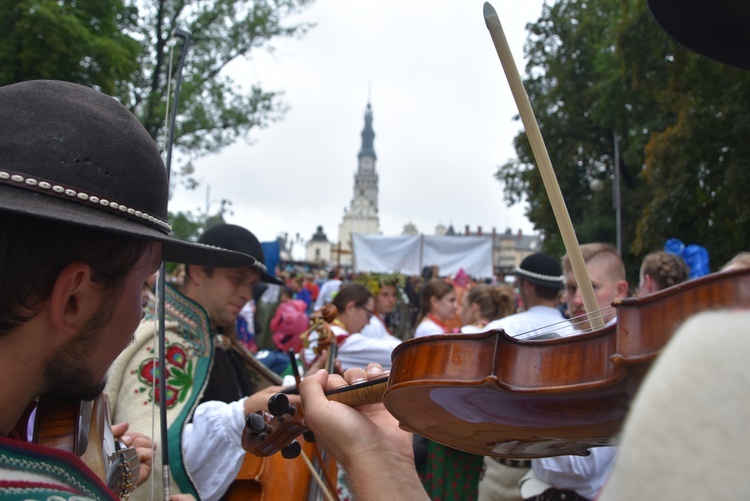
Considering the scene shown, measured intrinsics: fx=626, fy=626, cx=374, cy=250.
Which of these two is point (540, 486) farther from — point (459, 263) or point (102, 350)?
point (459, 263)

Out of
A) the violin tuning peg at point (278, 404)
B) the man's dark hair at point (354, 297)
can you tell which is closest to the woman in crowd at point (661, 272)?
the man's dark hair at point (354, 297)

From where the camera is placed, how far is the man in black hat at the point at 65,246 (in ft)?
3.49

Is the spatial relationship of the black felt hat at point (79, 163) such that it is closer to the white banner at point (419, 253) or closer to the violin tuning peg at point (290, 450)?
the violin tuning peg at point (290, 450)

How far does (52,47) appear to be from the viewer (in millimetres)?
6891

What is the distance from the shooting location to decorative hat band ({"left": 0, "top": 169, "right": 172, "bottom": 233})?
3.45ft

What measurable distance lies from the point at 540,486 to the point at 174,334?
80.6 inches

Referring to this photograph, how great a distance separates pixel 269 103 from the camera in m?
16.6

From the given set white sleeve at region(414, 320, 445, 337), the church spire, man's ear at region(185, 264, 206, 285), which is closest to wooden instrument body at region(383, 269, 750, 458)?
man's ear at region(185, 264, 206, 285)

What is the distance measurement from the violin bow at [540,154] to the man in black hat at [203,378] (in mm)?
1165

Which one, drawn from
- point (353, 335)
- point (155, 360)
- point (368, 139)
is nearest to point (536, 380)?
point (155, 360)

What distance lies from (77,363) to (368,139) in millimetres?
151683

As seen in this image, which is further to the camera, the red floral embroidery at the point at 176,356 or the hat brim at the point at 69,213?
the red floral embroidery at the point at 176,356

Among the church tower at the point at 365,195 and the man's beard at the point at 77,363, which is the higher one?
the church tower at the point at 365,195

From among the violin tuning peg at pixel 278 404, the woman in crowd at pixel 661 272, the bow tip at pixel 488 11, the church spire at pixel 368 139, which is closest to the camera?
the bow tip at pixel 488 11
